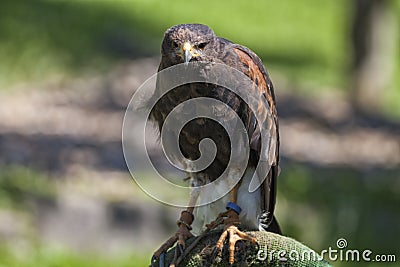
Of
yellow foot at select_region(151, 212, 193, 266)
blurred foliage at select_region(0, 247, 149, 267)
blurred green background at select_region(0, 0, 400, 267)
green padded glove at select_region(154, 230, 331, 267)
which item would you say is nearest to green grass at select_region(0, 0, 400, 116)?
blurred green background at select_region(0, 0, 400, 267)

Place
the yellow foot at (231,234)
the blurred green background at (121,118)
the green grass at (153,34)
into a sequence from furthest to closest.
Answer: the green grass at (153,34) < the blurred green background at (121,118) < the yellow foot at (231,234)

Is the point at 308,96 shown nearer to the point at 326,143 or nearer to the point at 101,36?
the point at 326,143

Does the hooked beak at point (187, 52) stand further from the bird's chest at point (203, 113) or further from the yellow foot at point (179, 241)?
the yellow foot at point (179, 241)

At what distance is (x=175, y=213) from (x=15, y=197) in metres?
1.37

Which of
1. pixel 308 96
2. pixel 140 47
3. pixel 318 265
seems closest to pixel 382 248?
pixel 318 265

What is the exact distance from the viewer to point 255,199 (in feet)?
13.9

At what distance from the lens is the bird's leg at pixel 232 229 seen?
3576 mm

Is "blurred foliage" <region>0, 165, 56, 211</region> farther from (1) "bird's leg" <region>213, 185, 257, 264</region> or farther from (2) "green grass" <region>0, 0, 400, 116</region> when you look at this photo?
(2) "green grass" <region>0, 0, 400, 116</region>

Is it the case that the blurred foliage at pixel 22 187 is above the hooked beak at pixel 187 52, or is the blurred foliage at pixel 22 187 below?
above

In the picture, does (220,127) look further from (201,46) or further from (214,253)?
(214,253)

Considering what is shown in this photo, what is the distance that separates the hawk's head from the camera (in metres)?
3.96

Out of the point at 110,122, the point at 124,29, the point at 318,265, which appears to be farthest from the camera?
the point at 124,29

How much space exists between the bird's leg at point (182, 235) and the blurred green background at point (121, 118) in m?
2.68

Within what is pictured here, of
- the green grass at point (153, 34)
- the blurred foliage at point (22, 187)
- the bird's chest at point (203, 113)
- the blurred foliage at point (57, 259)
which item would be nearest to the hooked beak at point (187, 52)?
the bird's chest at point (203, 113)
